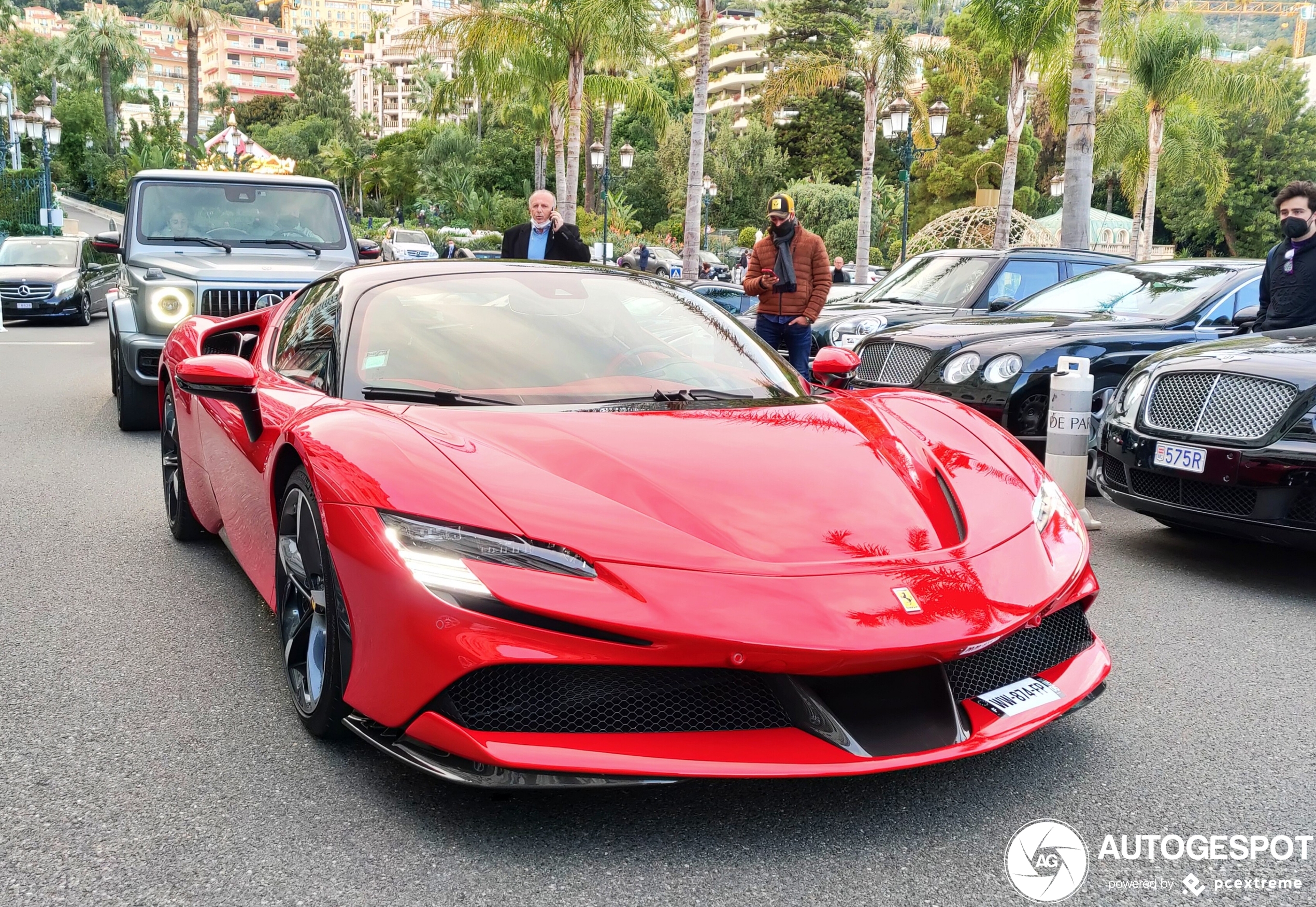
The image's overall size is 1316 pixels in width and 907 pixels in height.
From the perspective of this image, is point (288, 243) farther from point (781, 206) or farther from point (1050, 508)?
point (1050, 508)

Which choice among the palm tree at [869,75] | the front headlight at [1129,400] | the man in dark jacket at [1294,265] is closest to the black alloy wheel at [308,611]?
the front headlight at [1129,400]

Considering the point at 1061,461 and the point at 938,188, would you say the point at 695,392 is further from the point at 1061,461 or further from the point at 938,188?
the point at 938,188

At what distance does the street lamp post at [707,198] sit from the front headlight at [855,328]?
43.0 metres

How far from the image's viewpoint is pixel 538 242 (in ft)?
32.3

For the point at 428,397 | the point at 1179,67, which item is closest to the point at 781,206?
the point at 428,397

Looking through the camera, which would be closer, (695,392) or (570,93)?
(695,392)

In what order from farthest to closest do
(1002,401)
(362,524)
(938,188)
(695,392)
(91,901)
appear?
(938,188), (1002,401), (695,392), (362,524), (91,901)

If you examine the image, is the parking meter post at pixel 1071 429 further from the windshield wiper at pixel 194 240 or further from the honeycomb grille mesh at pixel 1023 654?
the windshield wiper at pixel 194 240

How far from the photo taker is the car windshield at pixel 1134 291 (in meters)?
8.26

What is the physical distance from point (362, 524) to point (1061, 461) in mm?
4583

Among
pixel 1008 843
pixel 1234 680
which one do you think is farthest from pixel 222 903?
pixel 1234 680

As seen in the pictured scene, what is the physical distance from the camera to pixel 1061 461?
6.39m

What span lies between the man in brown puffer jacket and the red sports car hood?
5964 mm

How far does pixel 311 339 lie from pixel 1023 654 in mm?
2481
